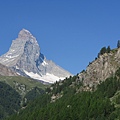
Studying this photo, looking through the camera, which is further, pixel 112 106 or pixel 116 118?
pixel 112 106

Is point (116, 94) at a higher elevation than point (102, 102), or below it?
higher

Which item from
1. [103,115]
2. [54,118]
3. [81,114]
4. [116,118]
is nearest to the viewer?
[116,118]

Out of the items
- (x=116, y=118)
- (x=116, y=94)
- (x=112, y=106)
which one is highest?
(x=116, y=94)

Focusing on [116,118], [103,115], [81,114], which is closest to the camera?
[116,118]

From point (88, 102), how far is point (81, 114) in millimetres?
18050

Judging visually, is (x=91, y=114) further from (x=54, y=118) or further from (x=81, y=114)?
(x=54, y=118)

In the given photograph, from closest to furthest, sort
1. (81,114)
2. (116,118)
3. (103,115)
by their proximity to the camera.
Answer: (116,118)
(103,115)
(81,114)

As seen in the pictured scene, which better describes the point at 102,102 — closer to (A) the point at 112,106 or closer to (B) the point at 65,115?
(A) the point at 112,106

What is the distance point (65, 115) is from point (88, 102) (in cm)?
1570

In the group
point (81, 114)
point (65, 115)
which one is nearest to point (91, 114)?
point (81, 114)

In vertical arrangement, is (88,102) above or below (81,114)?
above

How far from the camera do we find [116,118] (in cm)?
15375

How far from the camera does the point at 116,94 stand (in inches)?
7859

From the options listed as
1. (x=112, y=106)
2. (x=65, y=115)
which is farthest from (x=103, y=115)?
(x=65, y=115)
